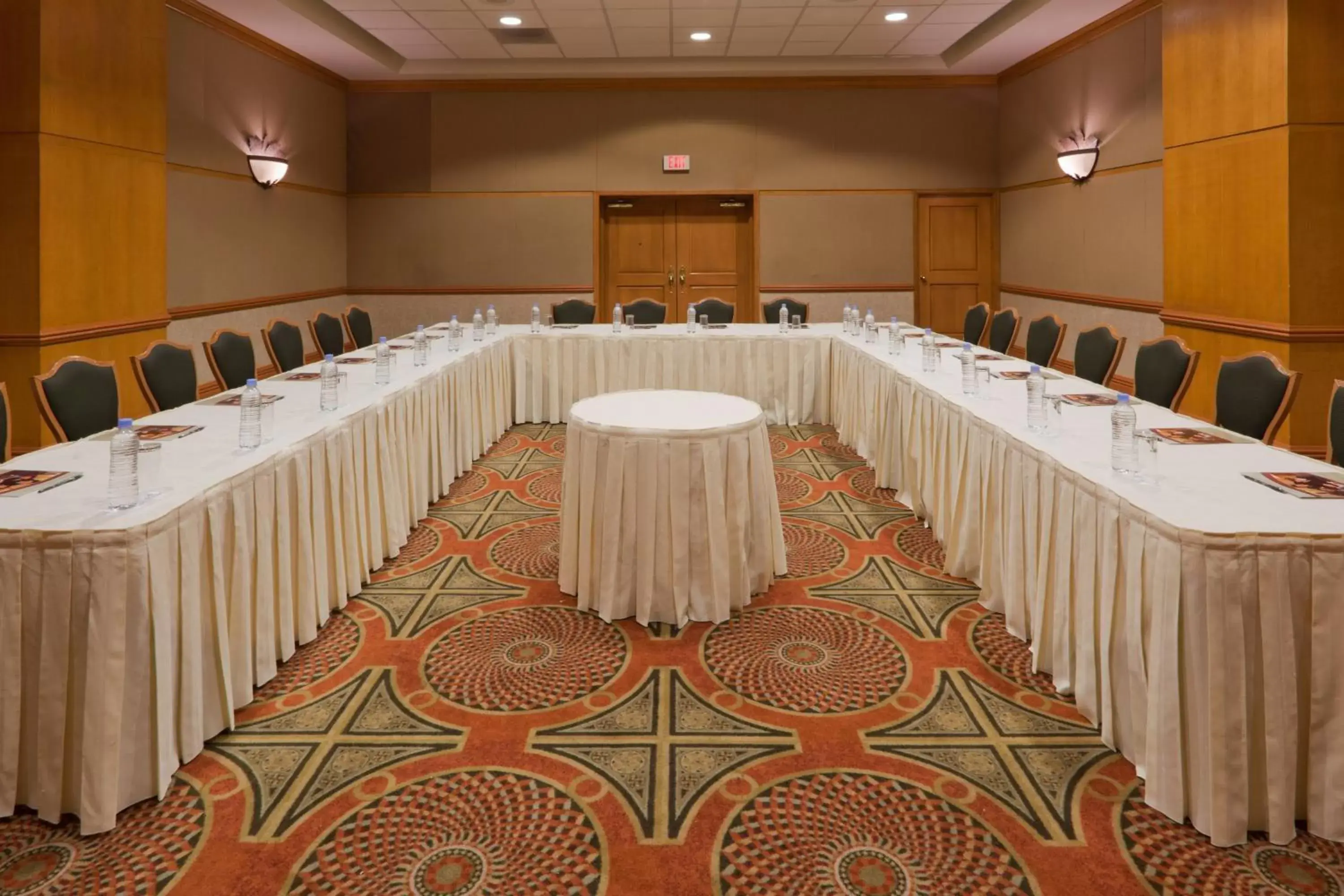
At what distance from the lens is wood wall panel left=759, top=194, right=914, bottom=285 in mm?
10258

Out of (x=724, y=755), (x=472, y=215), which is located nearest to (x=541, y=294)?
(x=472, y=215)

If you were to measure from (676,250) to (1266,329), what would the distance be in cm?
650

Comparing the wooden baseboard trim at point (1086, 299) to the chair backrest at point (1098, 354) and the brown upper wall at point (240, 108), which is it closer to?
the chair backrest at point (1098, 354)


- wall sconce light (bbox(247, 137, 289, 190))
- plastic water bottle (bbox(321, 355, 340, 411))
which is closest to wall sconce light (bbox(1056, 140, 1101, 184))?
plastic water bottle (bbox(321, 355, 340, 411))

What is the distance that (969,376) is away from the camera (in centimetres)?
416

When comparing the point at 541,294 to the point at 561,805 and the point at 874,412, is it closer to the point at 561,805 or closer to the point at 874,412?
the point at 874,412

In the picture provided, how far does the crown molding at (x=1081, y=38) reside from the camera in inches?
284

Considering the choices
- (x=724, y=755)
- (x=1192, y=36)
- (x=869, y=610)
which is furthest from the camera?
(x=1192, y=36)

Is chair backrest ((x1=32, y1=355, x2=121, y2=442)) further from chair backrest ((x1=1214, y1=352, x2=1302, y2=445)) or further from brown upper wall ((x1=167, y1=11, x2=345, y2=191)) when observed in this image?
chair backrest ((x1=1214, y1=352, x2=1302, y2=445))

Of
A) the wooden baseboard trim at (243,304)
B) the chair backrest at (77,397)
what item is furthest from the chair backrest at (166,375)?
the wooden baseboard trim at (243,304)

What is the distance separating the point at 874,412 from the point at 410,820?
4056 millimetres

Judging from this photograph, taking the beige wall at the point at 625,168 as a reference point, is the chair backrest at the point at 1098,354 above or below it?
below

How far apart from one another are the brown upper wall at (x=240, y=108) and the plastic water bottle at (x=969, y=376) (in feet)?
19.8

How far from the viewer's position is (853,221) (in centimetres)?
1030
